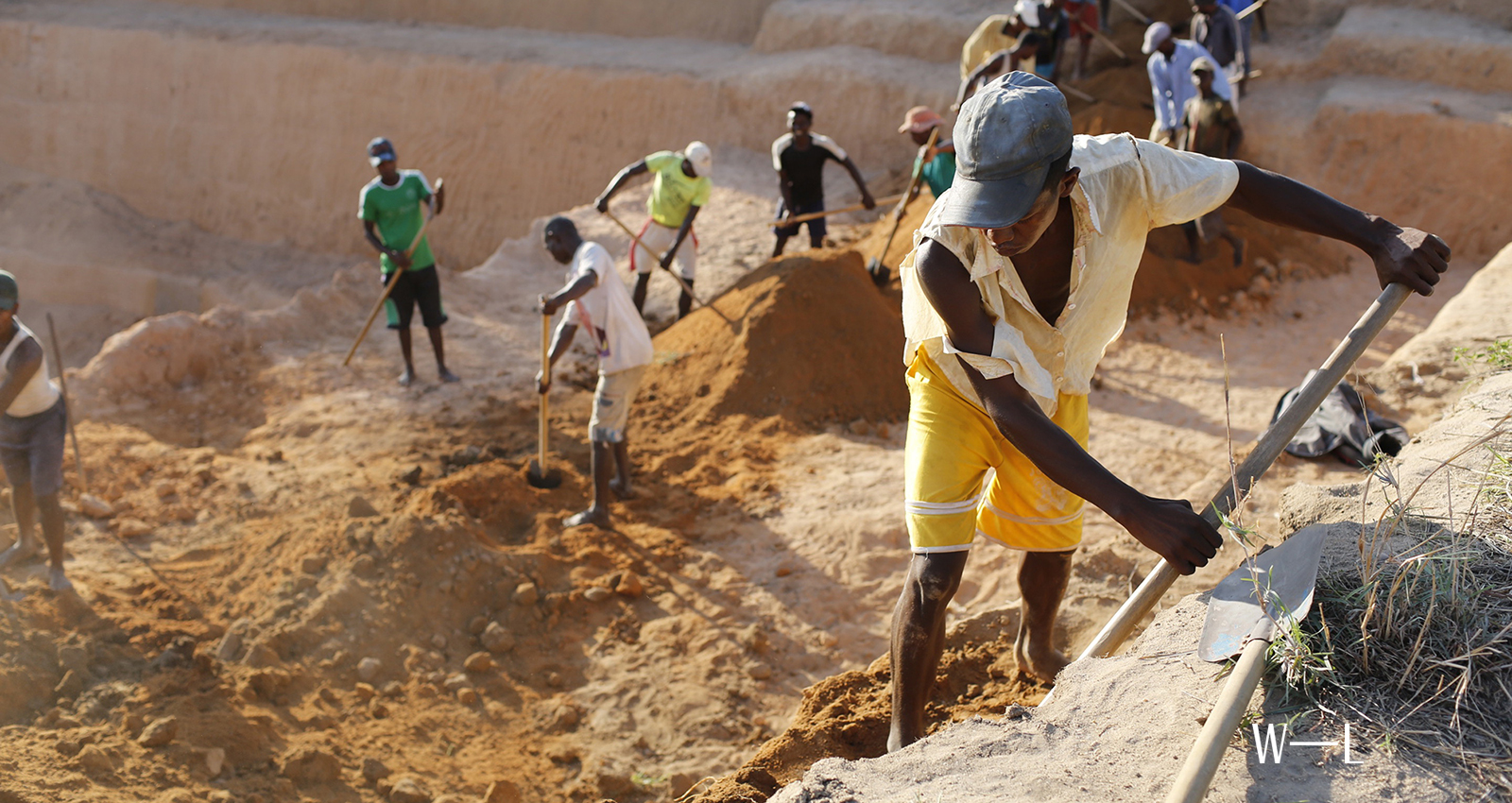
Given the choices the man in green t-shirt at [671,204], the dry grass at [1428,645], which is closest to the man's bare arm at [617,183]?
the man in green t-shirt at [671,204]

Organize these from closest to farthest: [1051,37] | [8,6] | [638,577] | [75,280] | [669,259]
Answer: [638,577], [669,259], [1051,37], [75,280], [8,6]

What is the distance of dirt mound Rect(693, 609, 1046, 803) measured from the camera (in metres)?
3.07

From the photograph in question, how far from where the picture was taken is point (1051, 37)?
977 centimetres

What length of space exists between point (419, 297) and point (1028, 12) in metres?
5.75

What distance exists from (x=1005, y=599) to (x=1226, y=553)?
1.10 metres

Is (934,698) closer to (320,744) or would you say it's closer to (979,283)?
(979,283)

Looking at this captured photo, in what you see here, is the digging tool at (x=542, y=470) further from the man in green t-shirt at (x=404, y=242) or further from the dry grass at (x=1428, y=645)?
the dry grass at (x=1428, y=645)

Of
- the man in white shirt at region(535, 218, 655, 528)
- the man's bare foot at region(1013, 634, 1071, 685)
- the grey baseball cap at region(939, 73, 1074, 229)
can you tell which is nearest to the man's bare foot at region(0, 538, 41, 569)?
the man in white shirt at region(535, 218, 655, 528)

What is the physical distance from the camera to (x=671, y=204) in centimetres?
840

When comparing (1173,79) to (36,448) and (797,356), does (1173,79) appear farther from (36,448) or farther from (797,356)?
(36,448)

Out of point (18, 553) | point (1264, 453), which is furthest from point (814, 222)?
point (1264, 453)

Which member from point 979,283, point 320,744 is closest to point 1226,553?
point 979,283

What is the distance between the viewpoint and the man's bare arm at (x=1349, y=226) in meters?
2.51

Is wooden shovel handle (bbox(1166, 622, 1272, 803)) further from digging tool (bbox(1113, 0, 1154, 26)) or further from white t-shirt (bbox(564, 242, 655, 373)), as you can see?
digging tool (bbox(1113, 0, 1154, 26))
